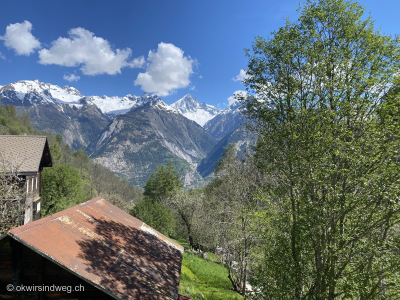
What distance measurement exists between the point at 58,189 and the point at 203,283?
1058 inches

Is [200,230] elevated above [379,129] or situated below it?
below

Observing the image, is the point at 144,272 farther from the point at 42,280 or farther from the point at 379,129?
the point at 379,129

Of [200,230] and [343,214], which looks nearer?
[343,214]

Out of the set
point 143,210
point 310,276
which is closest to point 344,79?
point 310,276

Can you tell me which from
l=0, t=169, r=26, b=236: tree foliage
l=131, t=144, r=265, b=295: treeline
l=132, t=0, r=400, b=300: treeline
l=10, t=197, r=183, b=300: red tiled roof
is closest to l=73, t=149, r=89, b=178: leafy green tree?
l=131, t=144, r=265, b=295: treeline

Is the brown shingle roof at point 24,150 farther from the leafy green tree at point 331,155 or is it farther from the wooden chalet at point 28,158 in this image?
the leafy green tree at point 331,155

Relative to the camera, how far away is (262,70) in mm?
13328

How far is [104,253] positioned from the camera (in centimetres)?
930

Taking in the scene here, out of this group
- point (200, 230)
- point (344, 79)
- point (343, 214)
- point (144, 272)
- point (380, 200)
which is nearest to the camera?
point (380, 200)

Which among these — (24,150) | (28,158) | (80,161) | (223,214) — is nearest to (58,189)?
(24,150)

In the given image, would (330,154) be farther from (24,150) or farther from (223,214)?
(24,150)

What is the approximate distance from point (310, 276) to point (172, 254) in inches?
274

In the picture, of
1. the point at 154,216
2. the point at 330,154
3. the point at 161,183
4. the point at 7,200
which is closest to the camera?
the point at 330,154

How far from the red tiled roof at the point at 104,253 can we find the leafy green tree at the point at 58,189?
90.1 ft
